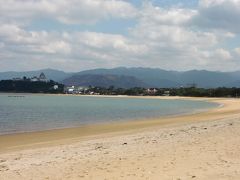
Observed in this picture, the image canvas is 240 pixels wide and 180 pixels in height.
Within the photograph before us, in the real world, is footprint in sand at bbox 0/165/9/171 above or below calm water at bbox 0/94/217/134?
above

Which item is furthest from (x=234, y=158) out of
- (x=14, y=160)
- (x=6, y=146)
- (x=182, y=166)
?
(x=6, y=146)

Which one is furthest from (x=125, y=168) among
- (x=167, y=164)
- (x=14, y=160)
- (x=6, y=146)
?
(x=6, y=146)

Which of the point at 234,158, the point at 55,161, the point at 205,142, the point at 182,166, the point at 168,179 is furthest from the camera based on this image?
the point at 205,142

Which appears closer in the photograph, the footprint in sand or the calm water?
the footprint in sand

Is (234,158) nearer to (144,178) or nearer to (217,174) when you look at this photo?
(217,174)

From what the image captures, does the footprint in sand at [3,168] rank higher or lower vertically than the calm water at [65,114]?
higher

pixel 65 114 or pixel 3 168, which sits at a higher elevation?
pixel 3 168

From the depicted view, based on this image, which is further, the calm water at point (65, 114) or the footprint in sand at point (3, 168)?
the calm water at point (65, 114)

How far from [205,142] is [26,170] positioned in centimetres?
642

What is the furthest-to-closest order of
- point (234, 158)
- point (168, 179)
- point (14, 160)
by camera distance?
point (14, 160), point (234, 158), point (168, 179)

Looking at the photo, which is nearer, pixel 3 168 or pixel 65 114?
pixel 3 168

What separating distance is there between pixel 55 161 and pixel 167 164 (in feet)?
10.7

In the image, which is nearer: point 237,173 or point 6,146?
point 237,173

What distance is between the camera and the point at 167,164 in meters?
10.8
